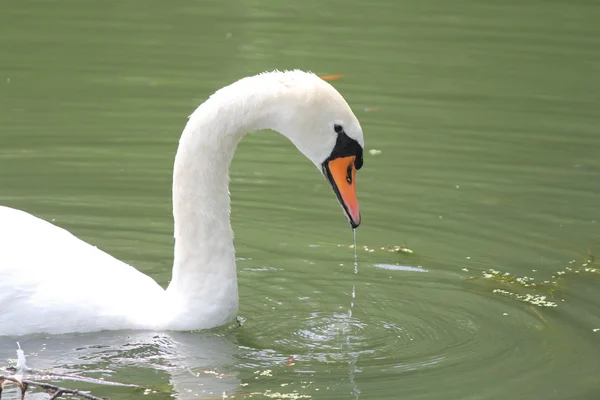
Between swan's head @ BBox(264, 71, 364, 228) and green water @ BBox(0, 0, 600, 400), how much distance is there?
849mm

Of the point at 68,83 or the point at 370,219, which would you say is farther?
the point at 68,83

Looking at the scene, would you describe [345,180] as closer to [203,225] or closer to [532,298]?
[203,225]

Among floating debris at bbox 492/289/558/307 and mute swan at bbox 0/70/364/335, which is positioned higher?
mute swan at bbox 0/70/364/335

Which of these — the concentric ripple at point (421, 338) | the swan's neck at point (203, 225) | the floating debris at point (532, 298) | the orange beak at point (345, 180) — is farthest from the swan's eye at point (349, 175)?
the floating debris at point (532, 298)

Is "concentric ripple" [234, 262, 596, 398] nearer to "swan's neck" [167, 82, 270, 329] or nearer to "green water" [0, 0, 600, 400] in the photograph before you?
"green water" [0, 0, 600, 400]

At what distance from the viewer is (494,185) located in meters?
9.29

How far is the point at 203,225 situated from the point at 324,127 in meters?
0.83

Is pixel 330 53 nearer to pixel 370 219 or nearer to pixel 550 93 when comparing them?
pixel 550 93

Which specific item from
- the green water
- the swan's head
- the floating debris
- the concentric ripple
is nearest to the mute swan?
the swan's head

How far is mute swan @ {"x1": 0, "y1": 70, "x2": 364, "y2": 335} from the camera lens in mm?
6059

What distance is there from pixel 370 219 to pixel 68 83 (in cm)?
453

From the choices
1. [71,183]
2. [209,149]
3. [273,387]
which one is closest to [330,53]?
[71,183]

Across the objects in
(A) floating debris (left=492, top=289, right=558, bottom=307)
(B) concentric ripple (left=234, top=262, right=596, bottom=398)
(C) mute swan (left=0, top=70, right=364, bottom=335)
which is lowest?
(B) concentric ripple (left=234, top=262, right=596, bottom=398)

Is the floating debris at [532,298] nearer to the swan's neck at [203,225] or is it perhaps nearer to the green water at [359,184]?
the green water at [359,184]
